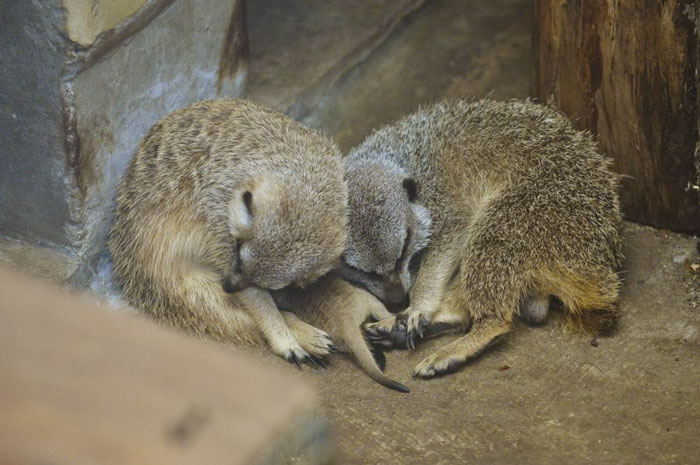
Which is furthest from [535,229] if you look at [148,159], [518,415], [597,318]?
[148,159]

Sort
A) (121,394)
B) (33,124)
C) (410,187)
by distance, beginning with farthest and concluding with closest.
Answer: (410,187)
(33,124)
(121,394)

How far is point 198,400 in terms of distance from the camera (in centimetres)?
109

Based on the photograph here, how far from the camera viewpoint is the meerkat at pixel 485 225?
11.9ft

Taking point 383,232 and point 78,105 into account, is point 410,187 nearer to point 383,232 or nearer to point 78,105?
point 383,232

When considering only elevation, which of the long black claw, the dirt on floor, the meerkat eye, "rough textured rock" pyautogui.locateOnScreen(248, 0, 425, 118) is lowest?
the dirt on floor

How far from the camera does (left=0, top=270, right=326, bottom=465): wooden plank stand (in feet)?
3.39

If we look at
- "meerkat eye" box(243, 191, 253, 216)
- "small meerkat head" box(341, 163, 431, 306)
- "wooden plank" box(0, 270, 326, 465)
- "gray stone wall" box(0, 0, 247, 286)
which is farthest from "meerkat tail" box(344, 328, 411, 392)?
"wooden plank" box(0, 270, 326, 465)

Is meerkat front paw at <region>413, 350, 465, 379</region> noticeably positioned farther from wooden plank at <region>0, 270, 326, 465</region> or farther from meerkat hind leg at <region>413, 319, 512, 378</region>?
wooden plank at <region>0, 270, 326, 465</region>

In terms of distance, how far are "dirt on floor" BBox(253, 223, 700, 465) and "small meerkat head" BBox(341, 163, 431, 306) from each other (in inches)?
12.0

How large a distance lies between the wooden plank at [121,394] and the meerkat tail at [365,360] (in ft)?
7.69

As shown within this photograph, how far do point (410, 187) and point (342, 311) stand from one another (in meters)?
0.63

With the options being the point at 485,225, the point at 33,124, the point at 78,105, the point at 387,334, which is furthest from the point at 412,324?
the point at 33,124

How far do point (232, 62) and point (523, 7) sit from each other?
1.84 meters

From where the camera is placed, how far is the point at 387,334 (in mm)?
3836
